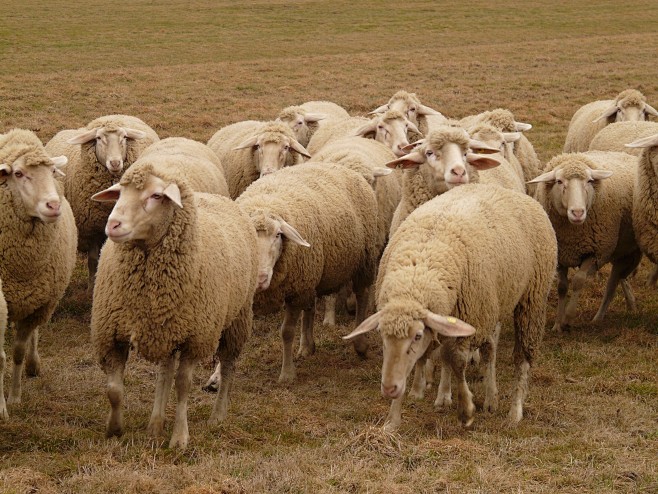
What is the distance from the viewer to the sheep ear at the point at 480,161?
337 inches

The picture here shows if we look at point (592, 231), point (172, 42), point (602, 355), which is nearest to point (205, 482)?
point (602, 355)

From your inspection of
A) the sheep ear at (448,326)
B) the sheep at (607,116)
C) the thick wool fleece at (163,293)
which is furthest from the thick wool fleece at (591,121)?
the thick wool fleece at (163,293)

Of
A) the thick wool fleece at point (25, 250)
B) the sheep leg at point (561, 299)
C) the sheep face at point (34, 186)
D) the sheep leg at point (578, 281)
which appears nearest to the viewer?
the sheep face at point (34, 186)

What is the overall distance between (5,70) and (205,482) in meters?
23.3

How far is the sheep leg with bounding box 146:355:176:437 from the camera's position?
21.7ft

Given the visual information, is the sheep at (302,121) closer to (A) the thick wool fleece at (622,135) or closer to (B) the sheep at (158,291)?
(A) the thick wool fleece at (622,135)

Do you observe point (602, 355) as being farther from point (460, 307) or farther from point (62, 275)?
point (62, 275)

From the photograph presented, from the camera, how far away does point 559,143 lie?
18531mm

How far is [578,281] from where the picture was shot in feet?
31.9

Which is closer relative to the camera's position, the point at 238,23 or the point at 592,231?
the point at 592,231

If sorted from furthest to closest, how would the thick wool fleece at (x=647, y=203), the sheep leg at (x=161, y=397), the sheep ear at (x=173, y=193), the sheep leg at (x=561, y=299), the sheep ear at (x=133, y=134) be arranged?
1. the sheep ear at (x=133, y=134)
2. the sheep leg at (x=561, y=299)
3. the thick wool fleece at (x=647, y=203)
4. the sheep leg at (x=161, y=397)
5. the sheep ear at (x=173, y=193)

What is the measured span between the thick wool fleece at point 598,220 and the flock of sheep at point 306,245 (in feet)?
0.07

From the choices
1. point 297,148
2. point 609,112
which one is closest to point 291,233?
point 297,148

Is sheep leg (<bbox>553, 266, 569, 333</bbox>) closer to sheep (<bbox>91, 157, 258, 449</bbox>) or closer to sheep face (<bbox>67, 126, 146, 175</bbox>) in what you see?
sheep (<bbox>91, 157, 258, 449</bbox>)
